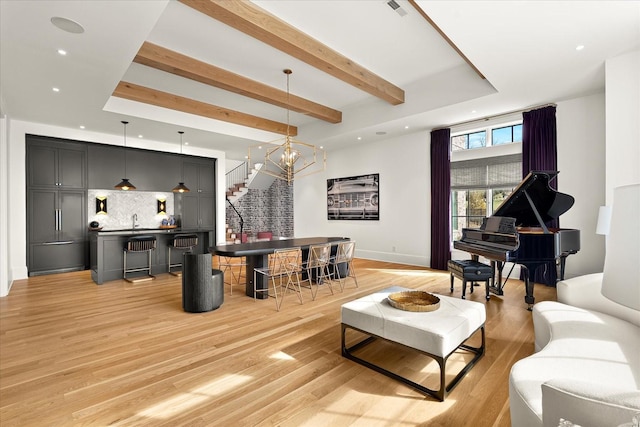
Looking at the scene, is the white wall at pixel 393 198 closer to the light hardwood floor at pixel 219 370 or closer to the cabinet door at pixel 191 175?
A: the light hardwood floor at pixel 219 370

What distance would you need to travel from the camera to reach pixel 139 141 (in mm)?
7512

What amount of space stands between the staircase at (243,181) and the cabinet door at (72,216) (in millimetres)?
4860

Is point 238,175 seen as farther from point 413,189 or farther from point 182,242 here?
point 413,189

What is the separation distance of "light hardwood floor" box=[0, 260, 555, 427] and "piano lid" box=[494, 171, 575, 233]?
1330 mm

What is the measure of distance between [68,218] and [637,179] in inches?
385

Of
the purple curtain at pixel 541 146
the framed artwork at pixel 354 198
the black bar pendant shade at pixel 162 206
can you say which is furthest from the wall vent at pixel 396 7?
the black bar pendant shade at pixel 162 206

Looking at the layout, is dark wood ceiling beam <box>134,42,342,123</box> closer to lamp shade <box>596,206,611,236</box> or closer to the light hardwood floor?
the light hardwood floor

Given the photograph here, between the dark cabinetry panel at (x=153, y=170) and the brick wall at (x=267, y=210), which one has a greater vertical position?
the dark cabinetry panel at (x=153, y=170)

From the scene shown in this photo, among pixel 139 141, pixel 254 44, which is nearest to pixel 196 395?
pixel 254 44

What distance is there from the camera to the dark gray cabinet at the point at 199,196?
8391 millimetres

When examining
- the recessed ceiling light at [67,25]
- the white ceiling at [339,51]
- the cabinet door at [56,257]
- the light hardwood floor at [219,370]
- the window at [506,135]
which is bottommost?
the light hardwood floor at [219,370]

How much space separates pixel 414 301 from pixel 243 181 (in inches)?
397

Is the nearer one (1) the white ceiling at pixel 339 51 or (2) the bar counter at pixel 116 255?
(1) the white ceiling at pixel 339 51

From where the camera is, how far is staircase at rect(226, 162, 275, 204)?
11234mm
